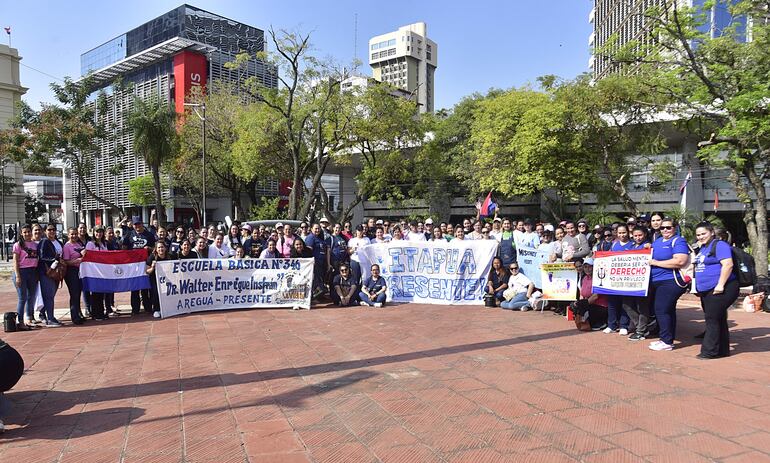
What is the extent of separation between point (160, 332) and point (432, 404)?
5.15 m

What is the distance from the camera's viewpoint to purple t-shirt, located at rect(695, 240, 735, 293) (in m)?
6.03

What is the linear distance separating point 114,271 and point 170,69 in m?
43.9

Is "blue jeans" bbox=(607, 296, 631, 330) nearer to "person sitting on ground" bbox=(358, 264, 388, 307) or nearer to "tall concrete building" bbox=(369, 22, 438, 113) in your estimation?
"person sitting on ground" bbox=(358, 264, 388, 307)

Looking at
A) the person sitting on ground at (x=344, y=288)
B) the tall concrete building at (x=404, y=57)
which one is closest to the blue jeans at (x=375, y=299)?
the person sitting on ground at (x=344, y=288)

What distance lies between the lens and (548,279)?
904 centimetres

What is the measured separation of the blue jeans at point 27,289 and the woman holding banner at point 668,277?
30.5 feet

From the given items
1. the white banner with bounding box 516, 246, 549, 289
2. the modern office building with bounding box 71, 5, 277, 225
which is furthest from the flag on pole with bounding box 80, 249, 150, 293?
the modern office building with bounding box 71, 5, 277, 225

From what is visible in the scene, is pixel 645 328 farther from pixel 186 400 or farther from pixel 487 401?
pixel 186 400

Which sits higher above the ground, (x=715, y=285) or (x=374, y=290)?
(x=715, y=285)

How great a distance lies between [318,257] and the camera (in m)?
11.1

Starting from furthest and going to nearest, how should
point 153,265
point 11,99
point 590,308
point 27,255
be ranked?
point 11,99 → point 153,265 → point 27,255 → point 590,308

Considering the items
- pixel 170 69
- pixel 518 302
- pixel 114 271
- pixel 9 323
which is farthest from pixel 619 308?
pixel 170 69

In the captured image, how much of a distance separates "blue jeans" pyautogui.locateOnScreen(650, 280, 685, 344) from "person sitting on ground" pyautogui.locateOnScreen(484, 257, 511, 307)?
12.8ft

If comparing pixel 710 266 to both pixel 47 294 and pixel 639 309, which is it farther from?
pixel 47 294
